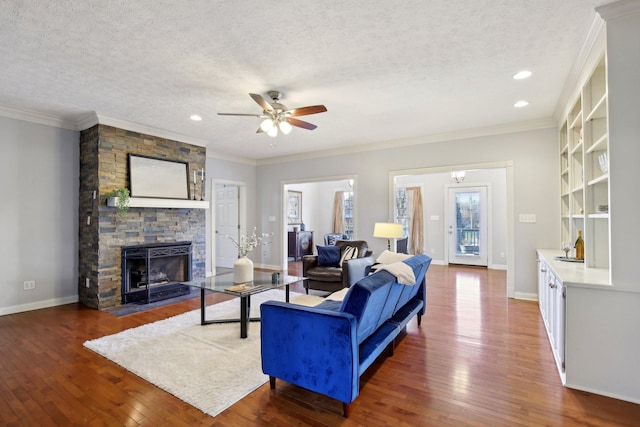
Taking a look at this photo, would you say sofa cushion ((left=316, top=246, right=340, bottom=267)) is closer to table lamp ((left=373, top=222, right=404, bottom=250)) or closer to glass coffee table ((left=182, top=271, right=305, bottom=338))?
table lamp ((left=373, top=222, right=404, bottom=250))

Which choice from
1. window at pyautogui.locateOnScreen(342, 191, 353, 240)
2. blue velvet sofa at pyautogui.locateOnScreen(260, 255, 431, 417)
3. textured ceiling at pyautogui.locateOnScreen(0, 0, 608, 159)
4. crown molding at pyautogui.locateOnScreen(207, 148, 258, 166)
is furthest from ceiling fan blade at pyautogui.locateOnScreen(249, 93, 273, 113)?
window at pyautogui.locateOnScreen(342, 191, 353, 240)

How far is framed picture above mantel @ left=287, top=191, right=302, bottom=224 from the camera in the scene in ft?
30.2

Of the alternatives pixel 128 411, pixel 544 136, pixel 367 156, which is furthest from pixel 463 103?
pixel 128 411

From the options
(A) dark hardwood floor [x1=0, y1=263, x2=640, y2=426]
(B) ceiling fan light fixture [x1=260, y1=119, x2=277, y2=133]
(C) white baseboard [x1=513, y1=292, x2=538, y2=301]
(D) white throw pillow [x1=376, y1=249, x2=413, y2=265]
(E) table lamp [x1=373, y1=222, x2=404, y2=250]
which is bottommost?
(A) dark hardwood floor [x1=0, y1=263, x2=640, y2=426]

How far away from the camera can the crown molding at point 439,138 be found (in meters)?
4.60

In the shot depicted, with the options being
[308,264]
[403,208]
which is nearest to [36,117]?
[308,264]

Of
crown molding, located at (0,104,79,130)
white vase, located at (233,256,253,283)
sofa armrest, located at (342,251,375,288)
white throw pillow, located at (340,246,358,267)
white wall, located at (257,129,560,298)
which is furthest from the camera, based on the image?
white throw pillow, located at (340,246,358,267)

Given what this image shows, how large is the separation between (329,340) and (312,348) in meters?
0.15

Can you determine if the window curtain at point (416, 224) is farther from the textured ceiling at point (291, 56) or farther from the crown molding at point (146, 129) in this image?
the crown molding at point (146, 129)

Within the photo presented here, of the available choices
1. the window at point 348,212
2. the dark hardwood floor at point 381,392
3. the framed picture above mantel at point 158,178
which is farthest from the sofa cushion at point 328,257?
the window at point 348,212

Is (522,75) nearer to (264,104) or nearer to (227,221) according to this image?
(264,104)

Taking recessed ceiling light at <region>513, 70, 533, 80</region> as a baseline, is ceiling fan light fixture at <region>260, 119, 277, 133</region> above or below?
below

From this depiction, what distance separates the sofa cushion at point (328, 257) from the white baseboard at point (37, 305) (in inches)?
146

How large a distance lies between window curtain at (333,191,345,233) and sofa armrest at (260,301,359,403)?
7.76 meters
